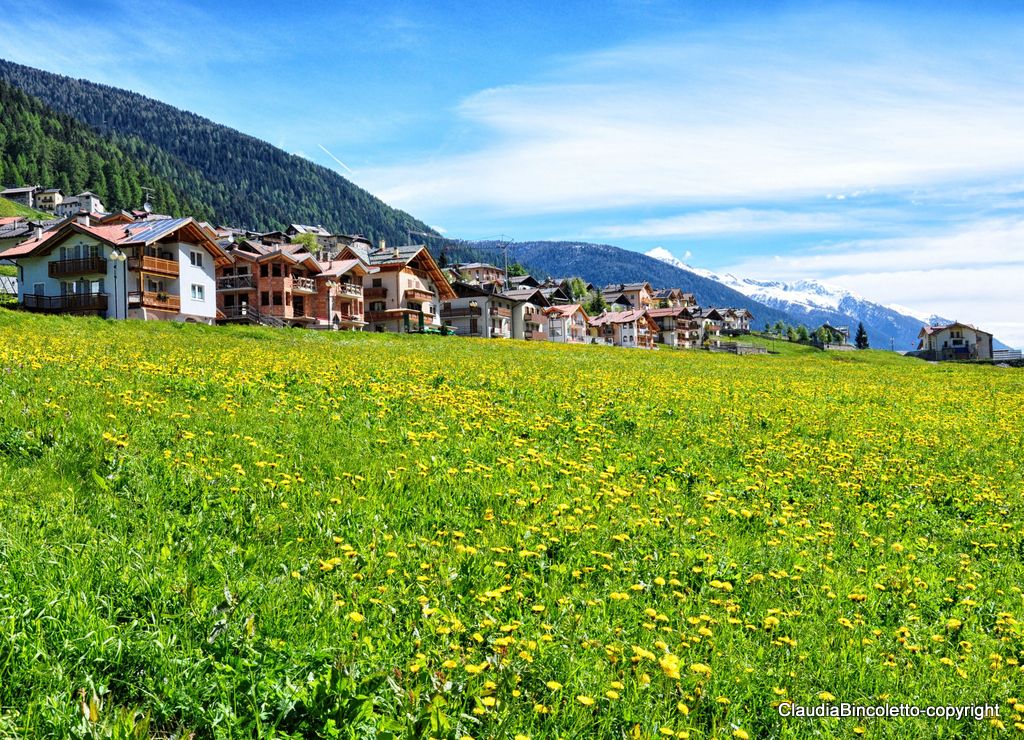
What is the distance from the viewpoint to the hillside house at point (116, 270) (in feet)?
185

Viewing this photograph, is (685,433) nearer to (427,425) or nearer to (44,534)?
(427,425)

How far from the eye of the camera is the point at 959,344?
496 feet

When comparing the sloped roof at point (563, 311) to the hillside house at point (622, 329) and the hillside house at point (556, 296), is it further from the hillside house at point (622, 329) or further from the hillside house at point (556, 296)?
the hillside house at point (622, 329)

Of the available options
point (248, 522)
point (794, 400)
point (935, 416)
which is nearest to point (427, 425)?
point (248, 522)

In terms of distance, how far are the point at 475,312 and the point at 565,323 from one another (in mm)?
23525

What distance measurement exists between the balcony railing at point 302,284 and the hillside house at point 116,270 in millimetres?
12627

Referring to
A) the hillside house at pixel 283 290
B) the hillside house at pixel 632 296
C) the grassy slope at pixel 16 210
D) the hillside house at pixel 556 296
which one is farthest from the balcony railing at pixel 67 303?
the hillside house at pixel 632 296

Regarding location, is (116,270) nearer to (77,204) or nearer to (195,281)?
(195,281)

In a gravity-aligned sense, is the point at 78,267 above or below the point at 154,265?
below

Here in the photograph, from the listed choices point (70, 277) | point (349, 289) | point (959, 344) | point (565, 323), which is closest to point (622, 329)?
point (565, 323)

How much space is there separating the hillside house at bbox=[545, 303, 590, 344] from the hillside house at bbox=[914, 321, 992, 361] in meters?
85.4

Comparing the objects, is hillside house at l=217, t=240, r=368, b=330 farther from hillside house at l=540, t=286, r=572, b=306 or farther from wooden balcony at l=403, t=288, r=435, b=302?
hillside house at l=540, t=286, r=572, b=306

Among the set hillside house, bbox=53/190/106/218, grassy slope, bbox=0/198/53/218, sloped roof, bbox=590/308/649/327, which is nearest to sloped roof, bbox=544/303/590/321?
sloped roof, bbox=590/308/649/327

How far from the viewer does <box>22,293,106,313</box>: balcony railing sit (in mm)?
56688
